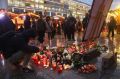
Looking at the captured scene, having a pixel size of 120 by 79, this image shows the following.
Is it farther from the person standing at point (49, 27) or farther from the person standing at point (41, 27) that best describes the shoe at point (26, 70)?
the person standing at point (49, 27)

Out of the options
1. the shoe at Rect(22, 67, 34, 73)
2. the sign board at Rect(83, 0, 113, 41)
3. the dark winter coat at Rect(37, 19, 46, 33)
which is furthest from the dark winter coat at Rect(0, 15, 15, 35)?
the dark winter coat at Rect(37, 19, 46, 33)

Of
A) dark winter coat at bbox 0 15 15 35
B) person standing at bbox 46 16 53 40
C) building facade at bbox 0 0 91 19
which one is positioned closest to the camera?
dark winter coat at bbox 0 15 15 35

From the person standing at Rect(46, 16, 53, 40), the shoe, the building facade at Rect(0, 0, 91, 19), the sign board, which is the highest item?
the sign board

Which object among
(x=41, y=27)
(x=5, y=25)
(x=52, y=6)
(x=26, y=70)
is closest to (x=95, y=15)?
→ (x=26, y=70)

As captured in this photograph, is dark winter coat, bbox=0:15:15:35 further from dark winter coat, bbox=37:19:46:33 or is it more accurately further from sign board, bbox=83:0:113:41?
dark winter coat, bbox=37:19:46:33

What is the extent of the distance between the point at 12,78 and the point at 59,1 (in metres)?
39.8

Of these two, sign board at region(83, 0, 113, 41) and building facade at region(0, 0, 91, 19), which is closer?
sign board at region(83, 0, 113, 41)

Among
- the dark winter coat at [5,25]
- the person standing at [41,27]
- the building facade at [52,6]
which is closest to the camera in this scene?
the dark winter coat at [5,25]

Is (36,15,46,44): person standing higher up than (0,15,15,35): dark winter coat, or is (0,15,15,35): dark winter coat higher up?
(0,15,15,35): dark winter coat

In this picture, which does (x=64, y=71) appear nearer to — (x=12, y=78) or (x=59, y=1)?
(x=12, y=78)

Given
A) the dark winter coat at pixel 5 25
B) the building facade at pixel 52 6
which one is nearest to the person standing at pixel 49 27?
the dark winter coat at pixel 5 25

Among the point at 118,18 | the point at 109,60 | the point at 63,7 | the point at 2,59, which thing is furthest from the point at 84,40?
the point at 63,7

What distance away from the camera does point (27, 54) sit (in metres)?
8.99

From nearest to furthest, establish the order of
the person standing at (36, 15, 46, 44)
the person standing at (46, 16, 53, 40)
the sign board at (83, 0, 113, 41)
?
the sign board at (83, 0, 113, 41)
the person standing at (36, 15, 46, 44)
the person standing at (46, 16, 53, 40)
